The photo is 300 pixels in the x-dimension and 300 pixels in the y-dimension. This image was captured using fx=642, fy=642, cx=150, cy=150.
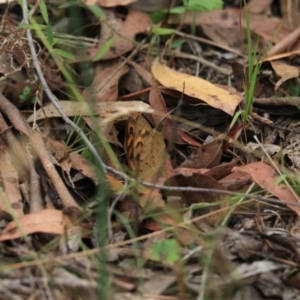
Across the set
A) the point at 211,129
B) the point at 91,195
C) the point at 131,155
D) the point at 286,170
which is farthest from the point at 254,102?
the point at 91,195

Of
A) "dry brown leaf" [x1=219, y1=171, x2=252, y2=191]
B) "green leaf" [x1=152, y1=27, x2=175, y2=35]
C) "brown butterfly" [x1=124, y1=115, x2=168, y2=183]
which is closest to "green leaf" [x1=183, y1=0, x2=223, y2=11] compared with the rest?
"green leaf" [x1=152, y1=27, x2=175, y2=35]

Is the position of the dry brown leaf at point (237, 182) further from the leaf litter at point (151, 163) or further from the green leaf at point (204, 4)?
the green leaf at point (204, 4)

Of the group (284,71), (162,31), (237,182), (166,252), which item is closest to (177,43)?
(162,31)

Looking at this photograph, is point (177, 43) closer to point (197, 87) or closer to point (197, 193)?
point (197, 87)

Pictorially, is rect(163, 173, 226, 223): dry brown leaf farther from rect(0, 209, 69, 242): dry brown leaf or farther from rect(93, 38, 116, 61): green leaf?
rect(93, 38, 116, 61): green leaf

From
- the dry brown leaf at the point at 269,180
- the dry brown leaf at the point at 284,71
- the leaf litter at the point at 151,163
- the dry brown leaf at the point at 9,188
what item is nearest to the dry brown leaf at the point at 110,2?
the leaf litter at the point at 151,163

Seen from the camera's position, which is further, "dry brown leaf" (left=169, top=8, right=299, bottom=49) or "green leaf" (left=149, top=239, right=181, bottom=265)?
"dry brown leaf" (left=169, top=8, right=299, bottom=49)
